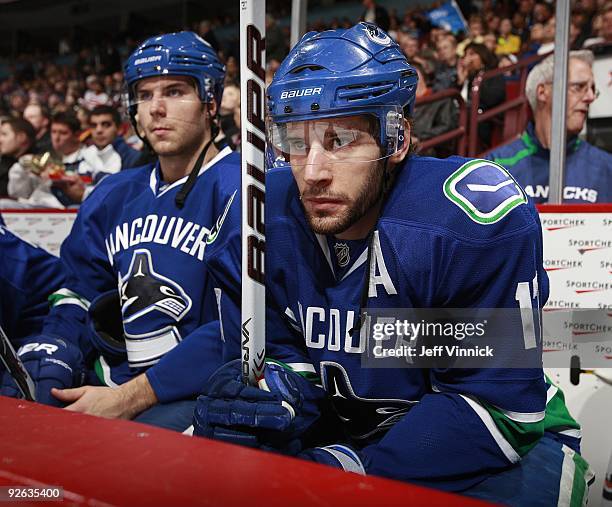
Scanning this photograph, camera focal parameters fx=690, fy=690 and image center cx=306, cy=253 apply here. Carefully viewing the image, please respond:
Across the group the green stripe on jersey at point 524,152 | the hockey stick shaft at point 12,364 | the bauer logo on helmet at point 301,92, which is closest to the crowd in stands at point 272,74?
the green stripe on jersey at point 524,152

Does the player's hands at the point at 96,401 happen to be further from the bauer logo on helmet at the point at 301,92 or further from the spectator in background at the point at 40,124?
the spectator in background at the point at 40,124

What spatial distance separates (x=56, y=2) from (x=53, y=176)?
3299mm

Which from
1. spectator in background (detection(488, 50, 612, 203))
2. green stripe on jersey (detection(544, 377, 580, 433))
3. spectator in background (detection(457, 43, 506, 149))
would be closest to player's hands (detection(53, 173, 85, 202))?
spectator in background (detection(457, 43, 506, 149))

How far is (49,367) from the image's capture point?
1647mm

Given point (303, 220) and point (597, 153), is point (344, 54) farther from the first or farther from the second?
point (597, 153)

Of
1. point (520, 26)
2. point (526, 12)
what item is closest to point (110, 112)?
point (520, 26)

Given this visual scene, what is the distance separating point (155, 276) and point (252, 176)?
2.59 feet

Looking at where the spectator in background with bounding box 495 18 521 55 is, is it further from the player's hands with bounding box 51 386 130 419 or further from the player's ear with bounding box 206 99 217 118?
the player's hands with bounding box 51 386 130 419

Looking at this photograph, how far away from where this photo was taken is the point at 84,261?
1.89 meters

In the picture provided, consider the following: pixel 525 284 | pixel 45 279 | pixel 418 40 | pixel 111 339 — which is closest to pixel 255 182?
pixel 525 284

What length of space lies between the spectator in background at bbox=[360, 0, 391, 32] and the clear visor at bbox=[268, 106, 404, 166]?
4.04 metres

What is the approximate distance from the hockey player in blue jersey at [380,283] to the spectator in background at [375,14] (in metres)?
4.01

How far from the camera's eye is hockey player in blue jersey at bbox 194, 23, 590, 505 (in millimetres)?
1025

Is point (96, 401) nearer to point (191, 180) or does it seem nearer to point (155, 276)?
point (155, 276)
